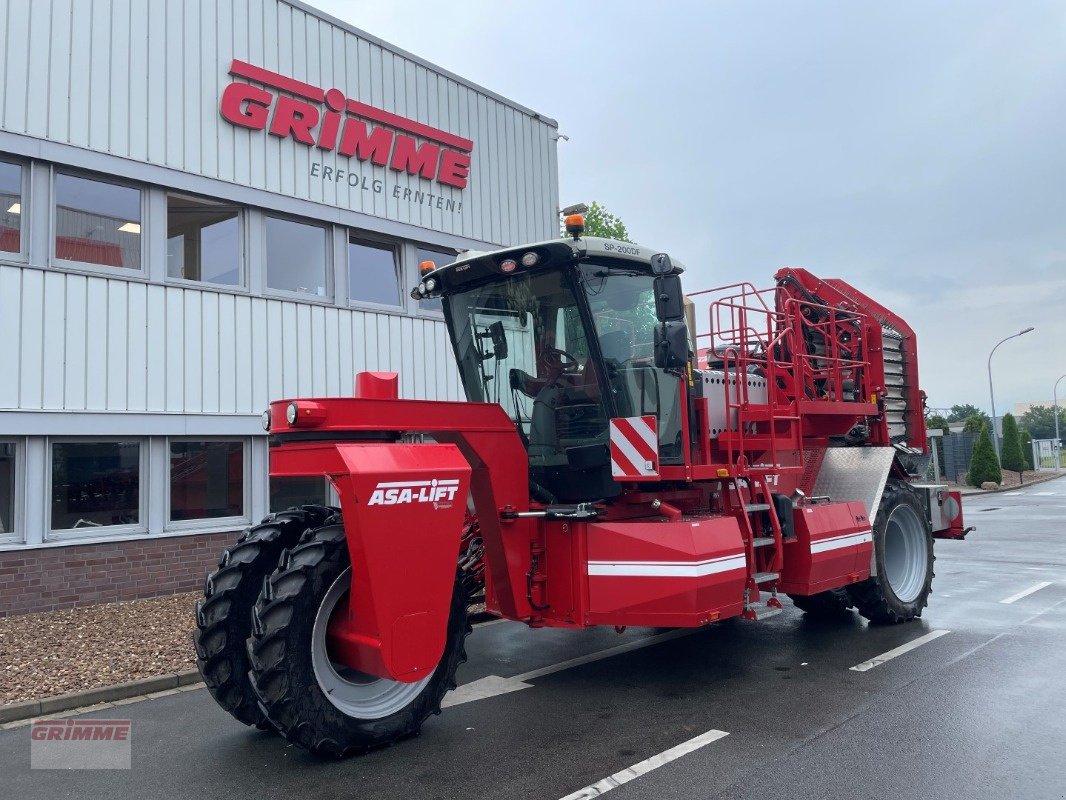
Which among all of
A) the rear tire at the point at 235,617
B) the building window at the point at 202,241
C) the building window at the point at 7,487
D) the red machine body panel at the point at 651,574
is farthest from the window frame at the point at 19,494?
the red machine body panel at the point at 651,574

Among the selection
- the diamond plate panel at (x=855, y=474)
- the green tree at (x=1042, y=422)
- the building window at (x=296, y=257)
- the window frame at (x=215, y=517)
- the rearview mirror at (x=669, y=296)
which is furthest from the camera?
the green tree at (x=1042, y=422)

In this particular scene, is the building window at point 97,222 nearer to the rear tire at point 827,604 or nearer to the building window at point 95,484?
the building window at point 95,484

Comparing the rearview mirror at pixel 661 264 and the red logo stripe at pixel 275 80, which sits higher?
the red logo stripe at pixel 275 80

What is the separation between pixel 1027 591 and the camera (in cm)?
941

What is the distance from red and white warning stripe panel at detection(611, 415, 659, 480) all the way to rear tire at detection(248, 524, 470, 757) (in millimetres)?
1608

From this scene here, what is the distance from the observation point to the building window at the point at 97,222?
929 centimetres

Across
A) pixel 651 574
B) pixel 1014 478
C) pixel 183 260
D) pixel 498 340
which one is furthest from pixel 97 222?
pixel 1014 478

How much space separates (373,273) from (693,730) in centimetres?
894

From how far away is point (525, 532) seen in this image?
5.68 meters

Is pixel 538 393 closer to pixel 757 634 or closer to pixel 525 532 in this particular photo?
pixel 525 532

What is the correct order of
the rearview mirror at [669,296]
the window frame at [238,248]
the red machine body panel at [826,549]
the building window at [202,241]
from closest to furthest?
the rearview mirror at [669,296]
the red machine body panel at [826,549]
the window frame at [238,248]
the building window at [202,241]

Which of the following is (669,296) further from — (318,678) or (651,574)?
(318,678)

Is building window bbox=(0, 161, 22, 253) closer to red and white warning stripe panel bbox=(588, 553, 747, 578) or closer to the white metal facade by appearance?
the white metal facade

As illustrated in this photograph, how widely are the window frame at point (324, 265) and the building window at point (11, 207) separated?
2.70m
